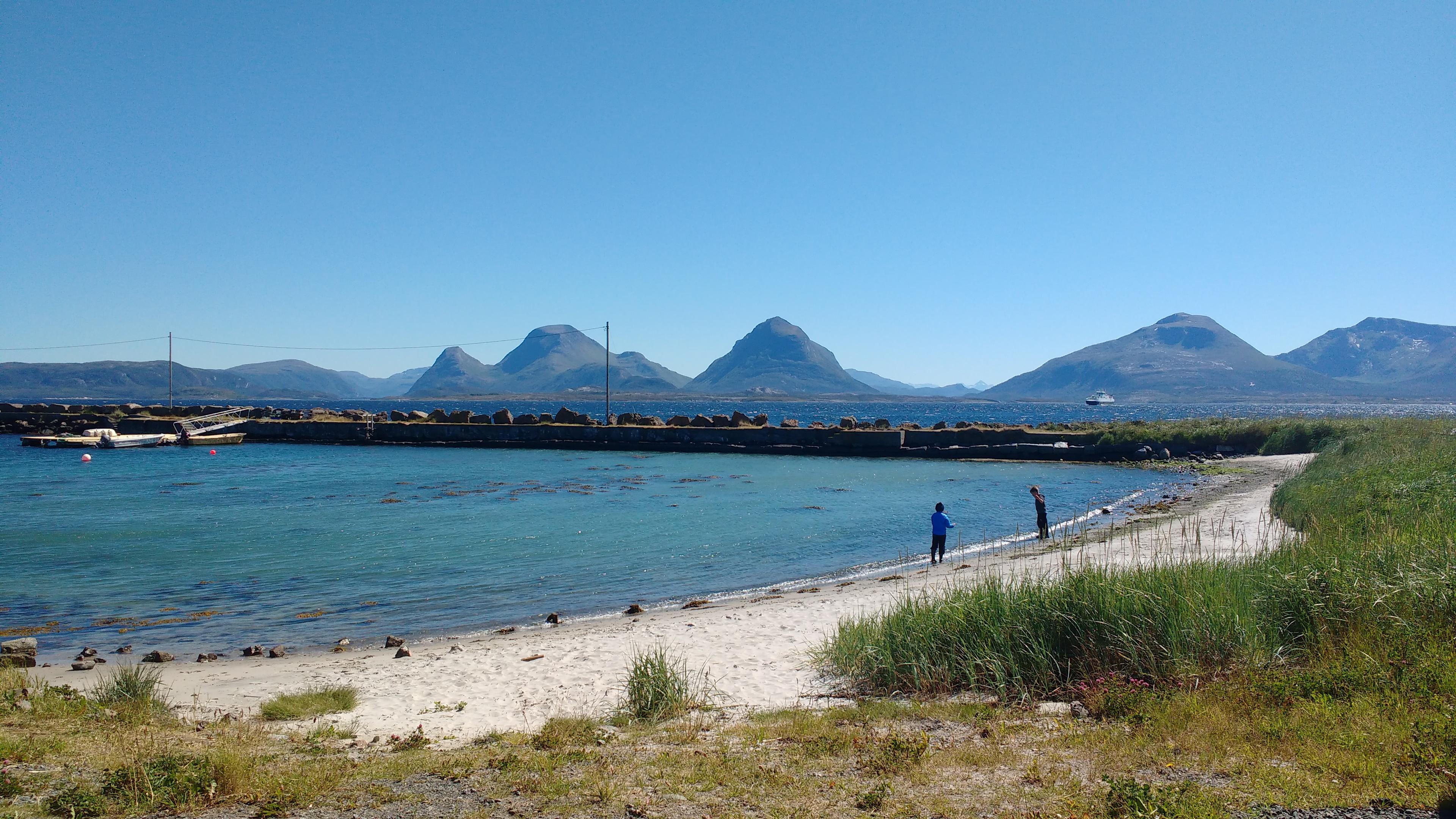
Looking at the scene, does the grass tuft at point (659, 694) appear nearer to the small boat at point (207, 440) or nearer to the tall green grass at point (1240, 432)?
the tall green grass at point (1240, 432)

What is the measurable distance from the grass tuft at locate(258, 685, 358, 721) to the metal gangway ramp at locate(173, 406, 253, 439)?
179 feet

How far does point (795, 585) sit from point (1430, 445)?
16.6 m

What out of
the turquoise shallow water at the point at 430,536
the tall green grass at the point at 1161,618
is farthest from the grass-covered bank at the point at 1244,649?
the turquoise shallow water at the point at 430,536

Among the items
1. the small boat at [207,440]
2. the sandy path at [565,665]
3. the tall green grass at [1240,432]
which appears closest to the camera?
the sandy path at [565,665]

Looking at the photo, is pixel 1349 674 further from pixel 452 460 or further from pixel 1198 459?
pixel 452 460

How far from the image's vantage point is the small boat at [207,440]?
174 ft

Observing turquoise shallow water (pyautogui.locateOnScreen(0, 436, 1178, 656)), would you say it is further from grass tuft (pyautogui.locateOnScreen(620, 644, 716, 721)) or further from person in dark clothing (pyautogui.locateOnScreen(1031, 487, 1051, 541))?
grass tuft (pyautogui.locateOnScreen(620, 644, 716, 721))

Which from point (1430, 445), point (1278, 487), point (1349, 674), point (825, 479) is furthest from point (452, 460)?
point (1349, 674)

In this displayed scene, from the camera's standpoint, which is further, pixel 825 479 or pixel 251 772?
pixel 825 479

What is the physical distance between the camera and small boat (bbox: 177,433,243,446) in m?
53.1

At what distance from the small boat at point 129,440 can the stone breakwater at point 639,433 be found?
16.0 ft

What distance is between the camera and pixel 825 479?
35.2m

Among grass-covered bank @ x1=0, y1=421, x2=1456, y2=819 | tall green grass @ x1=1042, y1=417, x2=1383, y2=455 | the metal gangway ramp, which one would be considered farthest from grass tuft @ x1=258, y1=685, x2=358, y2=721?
the metal gangway ramp

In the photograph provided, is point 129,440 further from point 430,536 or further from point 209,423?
point 430,536
